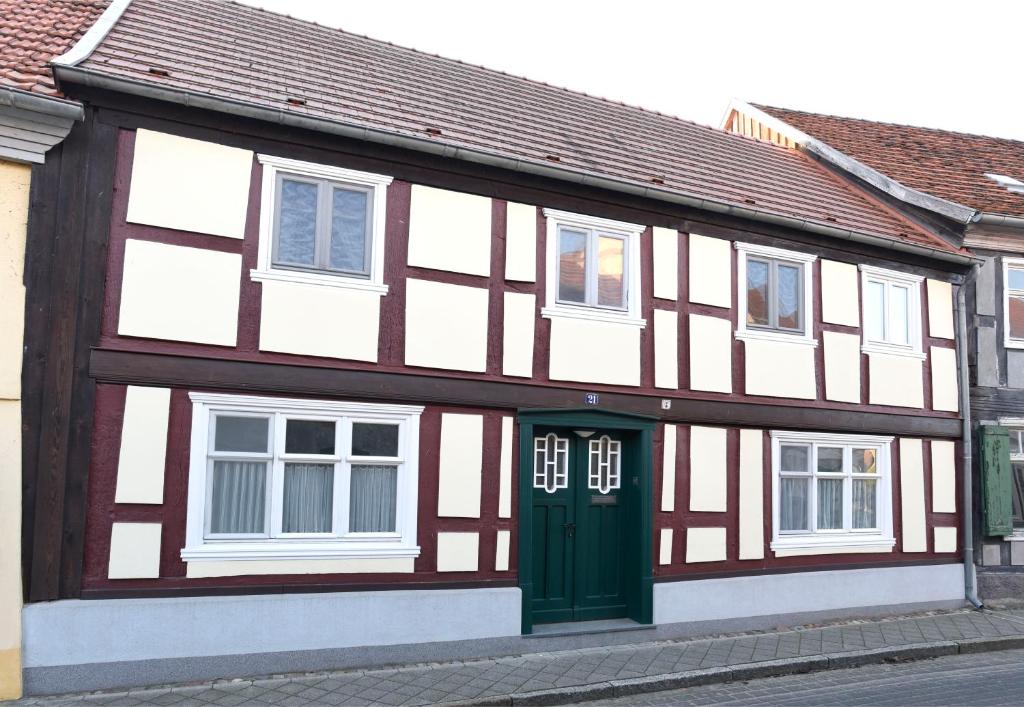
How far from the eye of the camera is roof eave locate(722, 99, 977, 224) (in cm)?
1202

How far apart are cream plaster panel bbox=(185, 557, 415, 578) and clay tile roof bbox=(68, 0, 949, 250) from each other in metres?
4.09

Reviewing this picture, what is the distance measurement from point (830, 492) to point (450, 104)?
6866mm

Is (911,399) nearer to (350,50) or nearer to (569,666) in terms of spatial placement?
(569,666)

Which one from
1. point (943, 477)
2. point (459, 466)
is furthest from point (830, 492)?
point (459, 466)

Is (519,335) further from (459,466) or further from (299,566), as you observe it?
(299,566)

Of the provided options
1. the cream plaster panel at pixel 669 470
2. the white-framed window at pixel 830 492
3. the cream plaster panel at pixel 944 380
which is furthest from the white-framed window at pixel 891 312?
the cream plaster panel at pixel 669 470

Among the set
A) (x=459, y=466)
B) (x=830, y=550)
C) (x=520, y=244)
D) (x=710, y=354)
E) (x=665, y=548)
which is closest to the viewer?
(x=459, y=466)

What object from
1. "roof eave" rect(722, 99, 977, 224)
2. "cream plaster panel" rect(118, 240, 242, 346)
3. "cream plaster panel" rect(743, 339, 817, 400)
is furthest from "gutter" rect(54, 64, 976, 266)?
"cream plaster panel" rect(743, 339, 817, 400)

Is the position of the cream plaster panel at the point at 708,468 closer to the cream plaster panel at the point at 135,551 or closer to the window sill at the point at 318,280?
the window sill at the point at 318,280

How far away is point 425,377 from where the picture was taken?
840 centimetres

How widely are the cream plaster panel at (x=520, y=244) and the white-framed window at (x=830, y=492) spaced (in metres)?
3.83

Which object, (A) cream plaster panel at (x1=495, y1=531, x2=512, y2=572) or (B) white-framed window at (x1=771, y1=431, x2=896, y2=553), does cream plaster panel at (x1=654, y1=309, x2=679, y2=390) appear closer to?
(B) white-framed window at (x1=771, y1=431, x2=896, y2=553)

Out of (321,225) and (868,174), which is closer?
(321,225)

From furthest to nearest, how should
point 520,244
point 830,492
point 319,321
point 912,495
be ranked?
point 912,495
point 830,492
point 520,244
point 319,321
